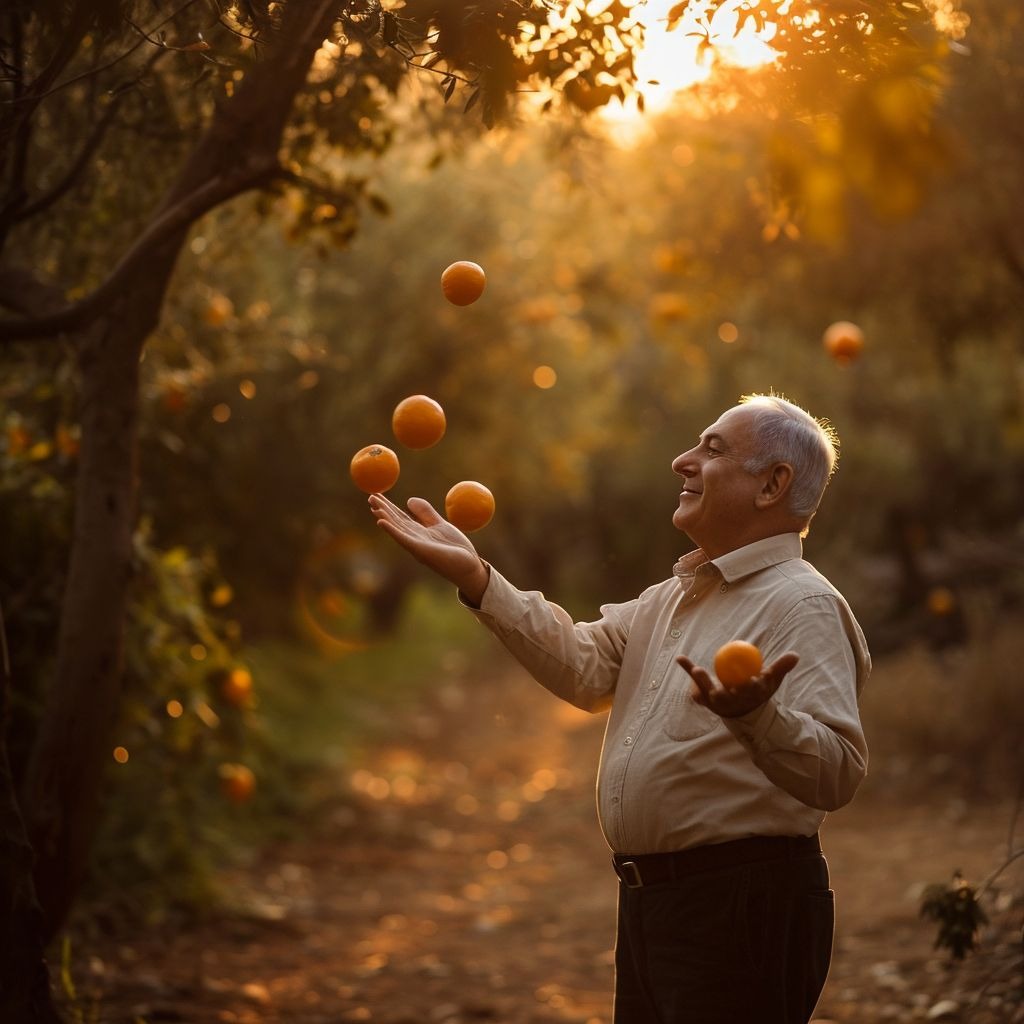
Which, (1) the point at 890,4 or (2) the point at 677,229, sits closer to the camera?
(1) the point at 890,4

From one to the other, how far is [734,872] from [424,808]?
7.83 m

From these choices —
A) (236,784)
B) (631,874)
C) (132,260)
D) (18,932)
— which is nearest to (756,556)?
(631,874)

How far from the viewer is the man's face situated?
275 cm

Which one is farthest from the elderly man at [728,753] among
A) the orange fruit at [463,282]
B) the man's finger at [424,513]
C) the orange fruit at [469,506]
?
the orange fruit at [463,282]

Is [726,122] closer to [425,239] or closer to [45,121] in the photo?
[425,239]

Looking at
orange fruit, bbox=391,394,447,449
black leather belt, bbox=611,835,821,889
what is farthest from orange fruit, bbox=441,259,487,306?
black leather belt, bbox=611,835,821,889

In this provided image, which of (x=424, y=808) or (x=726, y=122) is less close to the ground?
(x=726, y=122)

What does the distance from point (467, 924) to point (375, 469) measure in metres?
4.39

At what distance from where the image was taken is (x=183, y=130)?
434cm

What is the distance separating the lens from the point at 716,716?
261 centimetres

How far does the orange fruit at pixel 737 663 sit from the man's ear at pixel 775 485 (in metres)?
0.47

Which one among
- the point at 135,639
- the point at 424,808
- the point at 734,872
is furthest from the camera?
the point at 424,808

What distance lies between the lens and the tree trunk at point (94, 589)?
3.98m

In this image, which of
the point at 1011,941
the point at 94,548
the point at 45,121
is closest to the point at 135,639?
the point at 94,548
